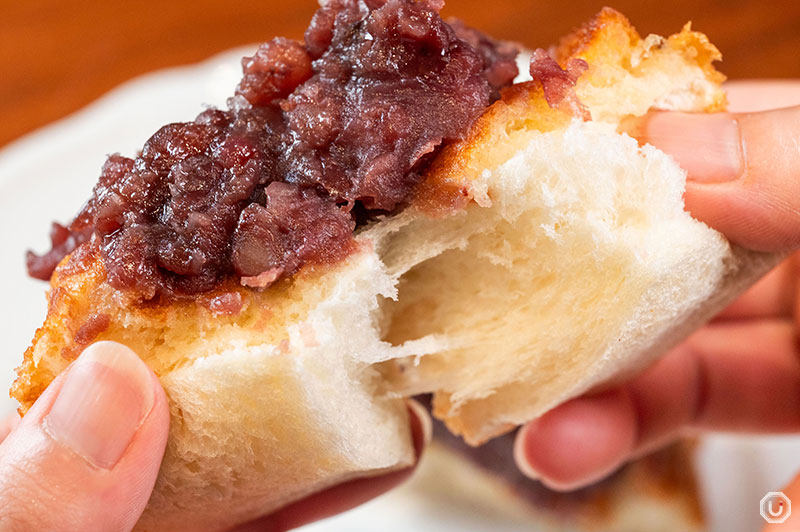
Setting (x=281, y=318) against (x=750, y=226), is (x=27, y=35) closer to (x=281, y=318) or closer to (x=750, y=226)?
(x=281, y=318)

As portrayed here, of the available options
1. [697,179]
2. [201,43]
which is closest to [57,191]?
[201,43]

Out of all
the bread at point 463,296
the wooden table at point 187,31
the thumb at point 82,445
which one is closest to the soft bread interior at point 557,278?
the bread at point 463,296

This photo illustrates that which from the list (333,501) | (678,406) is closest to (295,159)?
(333,501)

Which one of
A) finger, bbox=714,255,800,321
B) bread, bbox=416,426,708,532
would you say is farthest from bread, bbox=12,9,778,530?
bread, bbox=416,426,708,532

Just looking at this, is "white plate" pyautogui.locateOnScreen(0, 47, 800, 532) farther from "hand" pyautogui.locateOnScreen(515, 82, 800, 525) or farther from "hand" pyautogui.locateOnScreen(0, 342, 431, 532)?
"hand" pyautogui.locateOnScreen(0, 342, 431, 532)

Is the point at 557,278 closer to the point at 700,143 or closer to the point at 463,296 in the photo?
the point at 463,296

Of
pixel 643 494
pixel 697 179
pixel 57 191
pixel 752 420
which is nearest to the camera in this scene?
pixel 697 179

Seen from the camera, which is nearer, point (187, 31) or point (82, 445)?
point (82, 445)
